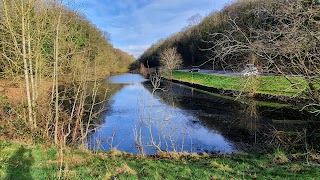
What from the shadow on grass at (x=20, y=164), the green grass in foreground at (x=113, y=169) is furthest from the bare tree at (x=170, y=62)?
the shadow on grass at (x=20, y=164)

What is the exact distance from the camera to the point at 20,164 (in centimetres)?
711

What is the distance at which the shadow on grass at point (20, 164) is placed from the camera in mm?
6152

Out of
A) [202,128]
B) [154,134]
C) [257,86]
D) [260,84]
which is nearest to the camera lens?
[260,84]

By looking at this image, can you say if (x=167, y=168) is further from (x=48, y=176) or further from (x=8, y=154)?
(x=8, y=154)

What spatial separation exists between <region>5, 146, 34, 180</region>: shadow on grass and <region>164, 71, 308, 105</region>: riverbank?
6.14 metres

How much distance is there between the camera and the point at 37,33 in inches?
463

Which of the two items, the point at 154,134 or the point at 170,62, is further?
the point at 170,62

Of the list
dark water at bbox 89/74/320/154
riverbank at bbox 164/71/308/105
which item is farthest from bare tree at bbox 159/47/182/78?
dark water at bbox 89/74/320/154

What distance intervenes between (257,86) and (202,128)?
5561 millimetres

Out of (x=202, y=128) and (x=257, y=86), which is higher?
(x=257, y=86)

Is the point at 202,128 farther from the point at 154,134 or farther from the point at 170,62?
the point at 170,62

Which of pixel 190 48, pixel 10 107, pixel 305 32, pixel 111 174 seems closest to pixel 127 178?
pixel 111 174

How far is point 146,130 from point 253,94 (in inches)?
568

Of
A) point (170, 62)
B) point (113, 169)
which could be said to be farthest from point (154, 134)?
point (170, 62)
